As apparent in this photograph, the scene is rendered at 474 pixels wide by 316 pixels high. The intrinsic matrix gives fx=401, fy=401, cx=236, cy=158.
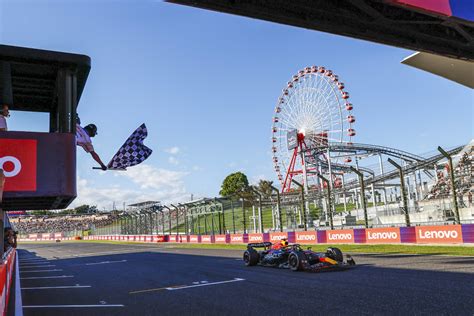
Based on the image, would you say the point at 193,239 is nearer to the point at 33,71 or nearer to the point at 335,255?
the point at 335,255

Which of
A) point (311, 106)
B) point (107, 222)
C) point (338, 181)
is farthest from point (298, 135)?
point (107, 222)

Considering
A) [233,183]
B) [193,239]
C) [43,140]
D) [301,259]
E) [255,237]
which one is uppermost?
[233,183]

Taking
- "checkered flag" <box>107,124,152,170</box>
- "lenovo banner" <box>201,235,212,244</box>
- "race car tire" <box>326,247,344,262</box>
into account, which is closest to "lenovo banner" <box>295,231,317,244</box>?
"lenovo banner" <box>201,235,212,244</box>

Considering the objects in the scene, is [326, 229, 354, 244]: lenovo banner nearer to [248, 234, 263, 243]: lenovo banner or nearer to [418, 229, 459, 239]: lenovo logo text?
[418, 229, 459, 239]: lenovo logo text

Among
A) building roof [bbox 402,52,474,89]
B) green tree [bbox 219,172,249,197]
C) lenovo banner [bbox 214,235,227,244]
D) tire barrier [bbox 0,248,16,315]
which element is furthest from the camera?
green tree [bbox 219,172,249,197]

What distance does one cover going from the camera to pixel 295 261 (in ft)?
33.4

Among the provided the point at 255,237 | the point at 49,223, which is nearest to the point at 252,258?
the point at 255,237

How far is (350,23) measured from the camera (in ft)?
26.9

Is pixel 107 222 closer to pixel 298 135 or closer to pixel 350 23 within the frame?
pixel 298 135

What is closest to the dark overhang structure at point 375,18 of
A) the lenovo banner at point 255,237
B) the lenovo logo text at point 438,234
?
the lenovo logo text at point 438,234

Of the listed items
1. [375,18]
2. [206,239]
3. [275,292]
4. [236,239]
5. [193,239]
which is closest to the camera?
[275,292]

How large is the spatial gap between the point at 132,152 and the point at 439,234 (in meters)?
12.7

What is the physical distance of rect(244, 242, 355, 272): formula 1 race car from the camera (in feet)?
32.3

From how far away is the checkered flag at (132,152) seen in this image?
18.7ft
